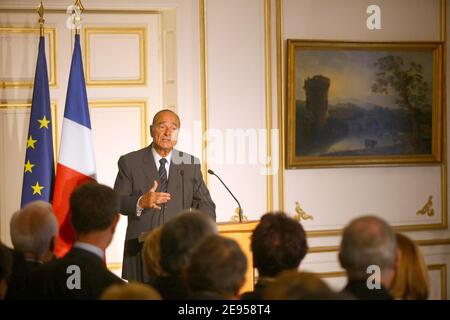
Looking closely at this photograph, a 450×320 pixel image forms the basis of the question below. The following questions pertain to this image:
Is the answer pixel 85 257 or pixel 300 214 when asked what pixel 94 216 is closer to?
pixel 85 257

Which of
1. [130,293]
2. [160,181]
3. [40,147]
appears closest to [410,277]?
[130,293]

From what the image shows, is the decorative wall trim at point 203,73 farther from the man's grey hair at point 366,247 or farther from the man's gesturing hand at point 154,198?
the man's grey hair at point 366,247

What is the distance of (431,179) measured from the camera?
24.0 ft

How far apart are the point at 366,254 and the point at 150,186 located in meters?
2.82

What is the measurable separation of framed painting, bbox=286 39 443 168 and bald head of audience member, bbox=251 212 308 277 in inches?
142

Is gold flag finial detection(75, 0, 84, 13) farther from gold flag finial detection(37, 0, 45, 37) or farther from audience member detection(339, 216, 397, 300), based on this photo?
audience member detection(339, 216, 397, 300)

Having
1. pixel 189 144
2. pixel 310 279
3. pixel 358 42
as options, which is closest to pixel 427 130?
pixel 358 42

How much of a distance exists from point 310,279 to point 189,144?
4.23m

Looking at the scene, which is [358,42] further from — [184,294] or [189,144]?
[184,294]

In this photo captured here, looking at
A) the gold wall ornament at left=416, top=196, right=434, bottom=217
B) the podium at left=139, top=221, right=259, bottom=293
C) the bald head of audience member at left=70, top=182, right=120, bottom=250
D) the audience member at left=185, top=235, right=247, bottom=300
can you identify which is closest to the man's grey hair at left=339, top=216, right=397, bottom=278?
the audience member at left=185, top=235, right=247, bottom=300

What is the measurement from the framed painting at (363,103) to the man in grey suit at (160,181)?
1521 mm

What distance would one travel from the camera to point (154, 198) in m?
5.09

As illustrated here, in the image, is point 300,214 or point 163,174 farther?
point 300,214

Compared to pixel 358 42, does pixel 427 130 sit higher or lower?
lower
